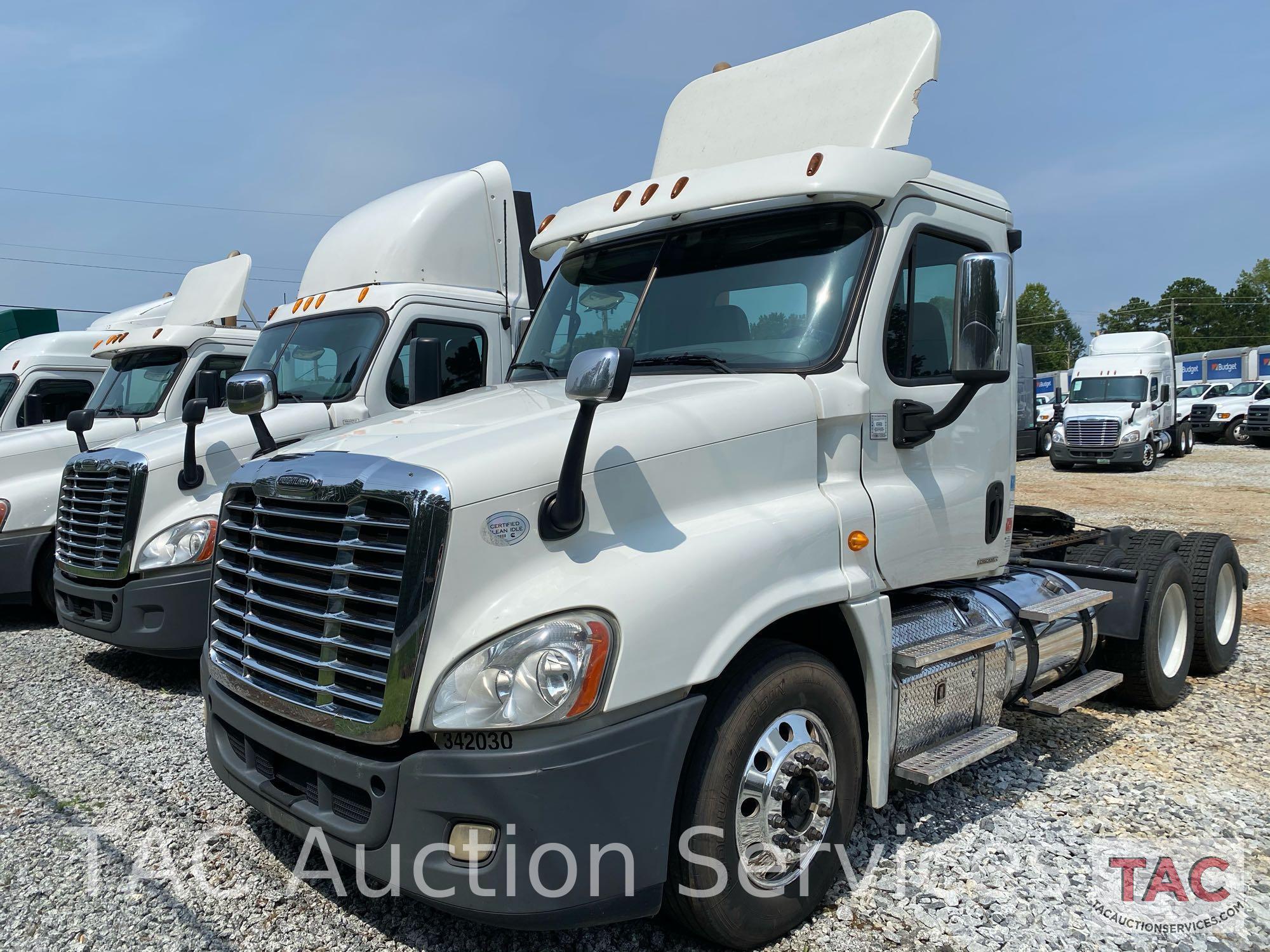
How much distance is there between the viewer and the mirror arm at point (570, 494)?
2.67m

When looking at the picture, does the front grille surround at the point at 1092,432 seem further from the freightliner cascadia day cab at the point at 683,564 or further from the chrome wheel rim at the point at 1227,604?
the freightliner cascadia day cab at the point at 683,564

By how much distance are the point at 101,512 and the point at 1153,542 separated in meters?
6.65

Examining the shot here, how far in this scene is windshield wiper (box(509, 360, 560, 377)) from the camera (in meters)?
4.15

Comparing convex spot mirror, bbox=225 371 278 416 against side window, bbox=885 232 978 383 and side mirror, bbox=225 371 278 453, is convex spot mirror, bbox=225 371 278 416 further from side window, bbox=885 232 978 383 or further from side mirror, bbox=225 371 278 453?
side window, bbox=885 232 978 383

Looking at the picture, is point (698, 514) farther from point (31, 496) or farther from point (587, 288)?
point (31, 496)

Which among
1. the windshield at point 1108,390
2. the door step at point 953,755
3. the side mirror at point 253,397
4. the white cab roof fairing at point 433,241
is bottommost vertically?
the door step at point 953,755

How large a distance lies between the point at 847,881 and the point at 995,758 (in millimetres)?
1614

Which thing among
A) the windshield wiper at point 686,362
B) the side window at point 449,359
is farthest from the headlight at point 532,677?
the side window at point 449,359

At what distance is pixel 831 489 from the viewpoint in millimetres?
3406

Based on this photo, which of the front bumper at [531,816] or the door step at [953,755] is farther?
the door step at [953,755]

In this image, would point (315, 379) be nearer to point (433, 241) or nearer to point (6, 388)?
point (433, 241)

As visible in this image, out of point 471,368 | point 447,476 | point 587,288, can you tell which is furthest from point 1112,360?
point 447,476

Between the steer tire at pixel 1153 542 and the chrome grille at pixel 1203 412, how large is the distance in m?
29.0

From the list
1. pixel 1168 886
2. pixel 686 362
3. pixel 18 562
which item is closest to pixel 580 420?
pixel 686 362
